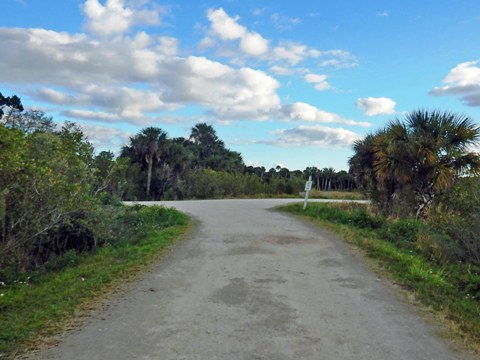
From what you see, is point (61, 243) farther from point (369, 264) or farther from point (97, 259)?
point (369, 264)

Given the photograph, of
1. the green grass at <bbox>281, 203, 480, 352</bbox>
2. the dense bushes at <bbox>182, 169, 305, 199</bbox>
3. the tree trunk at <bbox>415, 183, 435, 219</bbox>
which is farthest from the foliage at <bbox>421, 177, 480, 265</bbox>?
the dense bushes at <bbox>182, 169, 305, 199</bbox>

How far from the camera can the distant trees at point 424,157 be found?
52.4 feet

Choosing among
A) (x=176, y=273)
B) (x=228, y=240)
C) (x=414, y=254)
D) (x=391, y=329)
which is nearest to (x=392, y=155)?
(x=414, y=254)

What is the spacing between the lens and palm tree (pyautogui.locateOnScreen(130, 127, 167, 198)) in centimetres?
4098

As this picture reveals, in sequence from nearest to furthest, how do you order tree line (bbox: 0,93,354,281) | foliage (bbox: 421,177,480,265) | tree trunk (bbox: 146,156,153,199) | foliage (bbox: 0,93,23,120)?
tree line (bbox: 0,93,354,281) < foliage (bbox: 421,177,480,265) < foliage (bbox: 0,93,23,120) < tree trunk (bbox: 146,156,153,199)

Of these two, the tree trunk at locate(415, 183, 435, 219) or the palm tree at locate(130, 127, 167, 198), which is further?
the palm tree at locate(130, 127, 167, 198)

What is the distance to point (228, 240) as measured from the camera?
37.9 feet

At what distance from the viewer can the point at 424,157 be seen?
1606 centimetres

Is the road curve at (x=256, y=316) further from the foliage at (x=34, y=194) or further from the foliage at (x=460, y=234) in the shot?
the foliage at (x=34, y=194)

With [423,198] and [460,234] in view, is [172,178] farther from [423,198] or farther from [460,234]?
[460,234]

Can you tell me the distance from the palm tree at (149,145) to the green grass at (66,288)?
29.0 meters

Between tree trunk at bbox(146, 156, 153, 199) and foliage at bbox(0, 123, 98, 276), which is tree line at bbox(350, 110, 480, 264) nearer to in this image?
foliage at bbox(0, 123, 98, 276)

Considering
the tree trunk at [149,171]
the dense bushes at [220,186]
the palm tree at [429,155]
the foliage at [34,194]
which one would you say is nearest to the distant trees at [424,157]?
the palm tree at [429,155]

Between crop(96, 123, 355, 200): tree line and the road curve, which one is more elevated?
crop(96, 123, 355, 200): tree line
